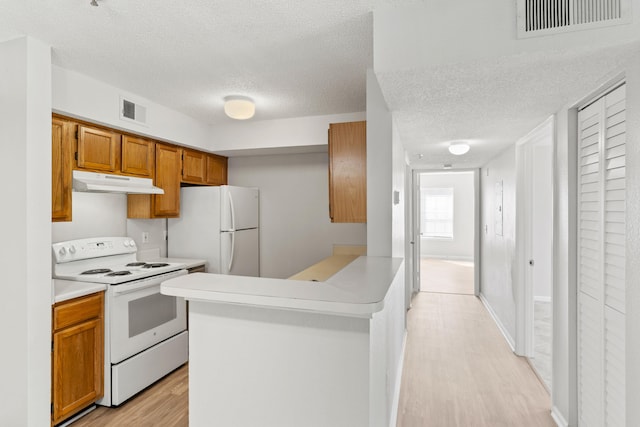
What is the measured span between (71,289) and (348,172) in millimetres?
2151

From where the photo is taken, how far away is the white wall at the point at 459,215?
899 centimetres

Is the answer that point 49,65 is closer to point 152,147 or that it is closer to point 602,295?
point 152,147

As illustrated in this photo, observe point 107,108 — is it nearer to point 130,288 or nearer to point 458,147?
point 130,288

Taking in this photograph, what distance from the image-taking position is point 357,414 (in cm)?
150

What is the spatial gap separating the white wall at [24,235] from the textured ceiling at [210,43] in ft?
0.77

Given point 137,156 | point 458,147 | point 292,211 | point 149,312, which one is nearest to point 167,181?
point 137,156

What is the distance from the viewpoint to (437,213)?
9.36 m

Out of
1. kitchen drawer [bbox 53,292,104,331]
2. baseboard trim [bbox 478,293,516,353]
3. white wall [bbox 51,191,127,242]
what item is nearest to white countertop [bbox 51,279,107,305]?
kitchen drawer [bbox 53,292,104,331]

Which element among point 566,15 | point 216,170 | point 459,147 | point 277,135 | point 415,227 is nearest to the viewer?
point 566,15

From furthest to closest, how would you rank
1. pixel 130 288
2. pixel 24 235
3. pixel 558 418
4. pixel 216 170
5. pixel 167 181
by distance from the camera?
pixel 216 170 < pixel 167 181 < pixel 130 288 < pixel 558 418 < pixel 24 235

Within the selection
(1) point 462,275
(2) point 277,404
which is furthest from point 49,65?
(1) point 462,275

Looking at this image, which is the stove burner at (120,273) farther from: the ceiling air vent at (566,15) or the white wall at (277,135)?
the ceiling air vent at (566,15)

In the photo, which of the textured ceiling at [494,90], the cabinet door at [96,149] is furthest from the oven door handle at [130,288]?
the textured ceiling at [494,90]

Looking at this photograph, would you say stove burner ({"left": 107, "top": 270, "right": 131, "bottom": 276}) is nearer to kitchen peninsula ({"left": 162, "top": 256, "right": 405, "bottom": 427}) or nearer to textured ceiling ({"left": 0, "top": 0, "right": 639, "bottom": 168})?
kitchen peninsula ({"left": 162, "top": 256, "right": 405, "bottom": 427})
